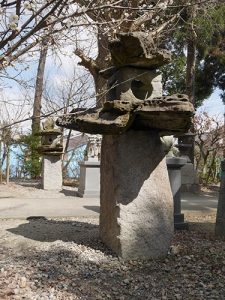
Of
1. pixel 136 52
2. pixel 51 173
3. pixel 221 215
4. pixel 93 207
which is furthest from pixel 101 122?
pixel 51 173

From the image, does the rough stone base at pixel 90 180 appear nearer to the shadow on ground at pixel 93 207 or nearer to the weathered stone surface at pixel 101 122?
the shadow on ground at pixel 93 207

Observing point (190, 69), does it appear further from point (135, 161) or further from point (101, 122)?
point (101, 122)

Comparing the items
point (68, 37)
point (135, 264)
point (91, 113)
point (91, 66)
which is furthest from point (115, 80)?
point (91, 66)

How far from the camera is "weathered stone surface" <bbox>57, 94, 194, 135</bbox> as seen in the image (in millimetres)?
3375

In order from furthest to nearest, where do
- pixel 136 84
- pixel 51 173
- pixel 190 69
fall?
1. pixel 190 69
2. pixel 51 173
3. pixel 136 84

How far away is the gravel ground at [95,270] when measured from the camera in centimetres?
302

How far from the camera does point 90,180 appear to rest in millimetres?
9594

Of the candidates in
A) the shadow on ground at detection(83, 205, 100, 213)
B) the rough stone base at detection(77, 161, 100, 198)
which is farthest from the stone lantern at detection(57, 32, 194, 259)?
the rough stone base at detection(77, 161, 100, 198)

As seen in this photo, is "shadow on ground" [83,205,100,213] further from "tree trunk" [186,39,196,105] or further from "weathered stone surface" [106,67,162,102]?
"tree trunk" [186,39,196,105]

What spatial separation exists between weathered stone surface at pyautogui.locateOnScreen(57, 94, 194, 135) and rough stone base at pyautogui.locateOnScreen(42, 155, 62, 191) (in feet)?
23.7

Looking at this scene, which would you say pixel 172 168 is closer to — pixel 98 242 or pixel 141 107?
pixel 98 242

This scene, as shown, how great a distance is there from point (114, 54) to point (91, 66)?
6480 millimetres

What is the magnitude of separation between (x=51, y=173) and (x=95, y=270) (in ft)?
24.8

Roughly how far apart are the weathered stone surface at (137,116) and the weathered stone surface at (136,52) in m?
0.54
